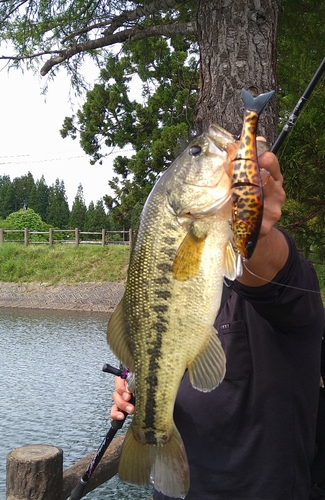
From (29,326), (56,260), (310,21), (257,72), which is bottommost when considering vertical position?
(29,326)

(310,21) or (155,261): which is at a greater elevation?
(310,21)

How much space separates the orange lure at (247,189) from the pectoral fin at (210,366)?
32 centimetres

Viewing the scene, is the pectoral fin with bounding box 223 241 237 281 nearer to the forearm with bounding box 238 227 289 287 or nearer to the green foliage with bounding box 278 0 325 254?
the forearm with bounding box 238 227 289 287

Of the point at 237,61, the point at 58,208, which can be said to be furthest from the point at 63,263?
the point at 58,208

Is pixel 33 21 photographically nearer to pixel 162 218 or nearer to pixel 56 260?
pixel 162 218

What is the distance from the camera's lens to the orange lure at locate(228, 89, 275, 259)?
1409 mm

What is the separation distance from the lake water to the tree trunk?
14.4 ft

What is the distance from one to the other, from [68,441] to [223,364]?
6541 millimetres

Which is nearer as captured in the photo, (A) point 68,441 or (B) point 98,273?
(A) point 68,441

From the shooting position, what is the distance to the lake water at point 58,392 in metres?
7.41

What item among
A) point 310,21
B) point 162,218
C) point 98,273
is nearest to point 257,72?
point 310,21

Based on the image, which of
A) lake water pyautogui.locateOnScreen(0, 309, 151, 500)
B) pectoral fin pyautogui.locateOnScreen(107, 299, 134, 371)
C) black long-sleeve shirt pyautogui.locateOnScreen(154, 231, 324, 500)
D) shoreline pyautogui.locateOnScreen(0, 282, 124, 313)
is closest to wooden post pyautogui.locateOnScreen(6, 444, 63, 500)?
black long-sleeve shirt pyautogui.locateOnScreen(154, 231, 324, 500)

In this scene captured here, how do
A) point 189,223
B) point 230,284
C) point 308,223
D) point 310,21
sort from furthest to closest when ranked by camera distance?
point 310,21 → point 308,223 → point 230,284 → point 189,223

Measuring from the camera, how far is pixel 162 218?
1.58 meters
